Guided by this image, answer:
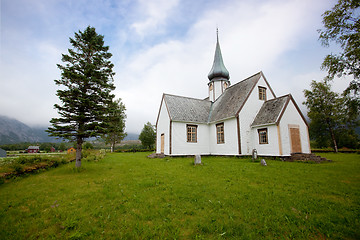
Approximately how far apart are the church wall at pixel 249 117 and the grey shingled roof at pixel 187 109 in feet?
17.3

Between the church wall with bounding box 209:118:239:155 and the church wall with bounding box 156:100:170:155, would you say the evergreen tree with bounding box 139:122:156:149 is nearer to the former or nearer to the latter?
the church wall with bounding box 156:100:170:155

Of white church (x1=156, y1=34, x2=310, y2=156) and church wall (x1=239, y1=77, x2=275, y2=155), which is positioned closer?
white church (x1=156, y1=34, x2=310, y2=156)

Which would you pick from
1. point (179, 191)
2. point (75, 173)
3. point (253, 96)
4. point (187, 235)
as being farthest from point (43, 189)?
point (253, 96)

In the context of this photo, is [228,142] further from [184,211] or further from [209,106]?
[184,211]

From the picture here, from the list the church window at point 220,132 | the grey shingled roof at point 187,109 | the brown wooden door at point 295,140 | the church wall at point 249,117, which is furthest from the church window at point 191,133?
the brown wooden door at point 295,140

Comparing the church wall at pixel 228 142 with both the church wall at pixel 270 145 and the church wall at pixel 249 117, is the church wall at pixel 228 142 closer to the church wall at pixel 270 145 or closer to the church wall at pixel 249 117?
the church wall at pixel 249 117

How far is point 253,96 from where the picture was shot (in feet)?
61.0

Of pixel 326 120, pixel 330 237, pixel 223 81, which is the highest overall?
pixel 223 81

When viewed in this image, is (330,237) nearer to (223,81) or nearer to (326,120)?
(223,81)

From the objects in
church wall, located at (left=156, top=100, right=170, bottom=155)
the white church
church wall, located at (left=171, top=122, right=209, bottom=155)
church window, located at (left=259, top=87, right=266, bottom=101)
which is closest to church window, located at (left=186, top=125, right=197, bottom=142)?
the white church

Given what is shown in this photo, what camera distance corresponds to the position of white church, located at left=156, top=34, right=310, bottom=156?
15945 mm

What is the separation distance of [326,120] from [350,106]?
22.5m

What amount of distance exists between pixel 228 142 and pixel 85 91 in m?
14.8

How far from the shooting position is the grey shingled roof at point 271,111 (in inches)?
628
